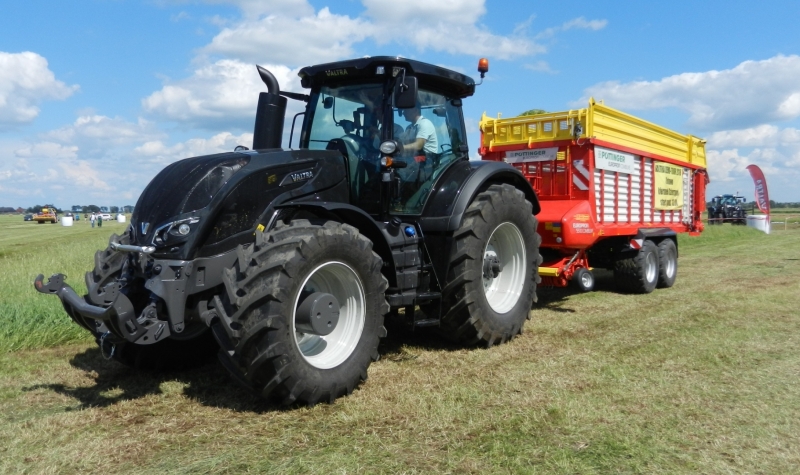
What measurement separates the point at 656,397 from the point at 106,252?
4.11m

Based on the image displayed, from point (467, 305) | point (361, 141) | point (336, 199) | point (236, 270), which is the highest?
point (361, 141)

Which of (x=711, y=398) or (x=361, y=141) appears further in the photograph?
(x=361, y=141)

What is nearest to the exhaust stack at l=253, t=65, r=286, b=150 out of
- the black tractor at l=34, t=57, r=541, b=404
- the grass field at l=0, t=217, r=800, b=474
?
the black tractor at l=34, t=57, r=541, b=404

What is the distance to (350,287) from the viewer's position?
466 cm

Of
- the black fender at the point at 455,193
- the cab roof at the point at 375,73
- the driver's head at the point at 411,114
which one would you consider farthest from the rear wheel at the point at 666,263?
the driver's head at the point at 411,114

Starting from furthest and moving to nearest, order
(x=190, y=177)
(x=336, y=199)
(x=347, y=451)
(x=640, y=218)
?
1. (x=640, y=218)
2. (x=336, y=199)
3. (x=190, y=177)
4. (x=347, y=451)

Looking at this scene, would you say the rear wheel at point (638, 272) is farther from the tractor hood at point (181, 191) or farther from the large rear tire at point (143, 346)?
the tractor hood at point (181, 191)

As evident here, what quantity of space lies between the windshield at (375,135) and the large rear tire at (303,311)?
0.99 meters

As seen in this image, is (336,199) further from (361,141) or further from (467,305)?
(467,305)

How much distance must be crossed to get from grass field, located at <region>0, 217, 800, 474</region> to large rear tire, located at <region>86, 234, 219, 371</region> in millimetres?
139

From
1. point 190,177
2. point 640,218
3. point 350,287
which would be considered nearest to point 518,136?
point 640,218

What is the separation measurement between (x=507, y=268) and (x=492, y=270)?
455 mm

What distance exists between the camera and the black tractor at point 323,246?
3.96 meters

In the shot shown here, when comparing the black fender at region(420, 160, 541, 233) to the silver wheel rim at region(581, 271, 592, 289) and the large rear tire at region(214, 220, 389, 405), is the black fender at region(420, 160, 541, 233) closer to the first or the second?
the large rear tire at region(214, 220, 389, 405)
